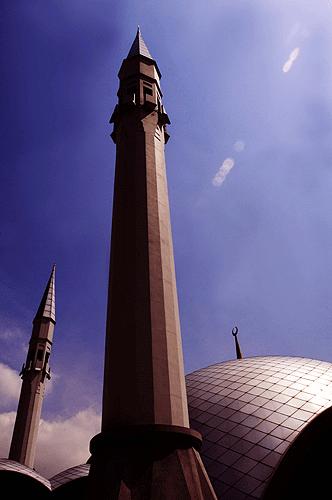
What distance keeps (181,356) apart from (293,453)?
5382mm

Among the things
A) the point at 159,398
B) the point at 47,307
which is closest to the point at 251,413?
the point at 159,398

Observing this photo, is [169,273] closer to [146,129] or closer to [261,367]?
[146,129]

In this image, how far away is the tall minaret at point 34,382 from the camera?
24.9 m

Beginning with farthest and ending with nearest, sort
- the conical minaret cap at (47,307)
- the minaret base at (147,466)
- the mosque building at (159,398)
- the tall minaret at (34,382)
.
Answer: the conical minaret cap at (47,307), the tall minaret at (34,382), the mosque building at (159,398), the minaret base at (147,466)

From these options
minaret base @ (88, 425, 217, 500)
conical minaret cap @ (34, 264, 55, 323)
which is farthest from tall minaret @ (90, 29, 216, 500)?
conical minaret cap @ (34, 264, 55, 323)

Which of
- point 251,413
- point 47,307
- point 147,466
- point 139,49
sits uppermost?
point 139,49

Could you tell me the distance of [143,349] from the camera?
7.39 meters

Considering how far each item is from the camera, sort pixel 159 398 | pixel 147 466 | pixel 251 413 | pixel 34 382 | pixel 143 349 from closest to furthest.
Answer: pixel 147 466, pixel 159 398, pixel 143 349, pixel 251 413, pixel 34 382

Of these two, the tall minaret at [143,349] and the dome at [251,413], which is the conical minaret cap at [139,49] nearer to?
the tall minaret at [143,349]

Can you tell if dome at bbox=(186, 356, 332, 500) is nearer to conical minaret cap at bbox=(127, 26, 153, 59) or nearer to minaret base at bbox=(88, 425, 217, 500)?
minaret base at bbox=(88, 425, 217, 500)

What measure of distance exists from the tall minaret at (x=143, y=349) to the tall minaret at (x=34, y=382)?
2120 centimetres

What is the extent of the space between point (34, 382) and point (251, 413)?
58.3ft

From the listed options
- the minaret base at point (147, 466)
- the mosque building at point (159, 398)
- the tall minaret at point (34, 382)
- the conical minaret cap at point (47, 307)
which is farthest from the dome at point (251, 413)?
the conical minaret cap at point (47, 307)

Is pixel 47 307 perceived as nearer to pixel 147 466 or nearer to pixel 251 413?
pixel 251 413
